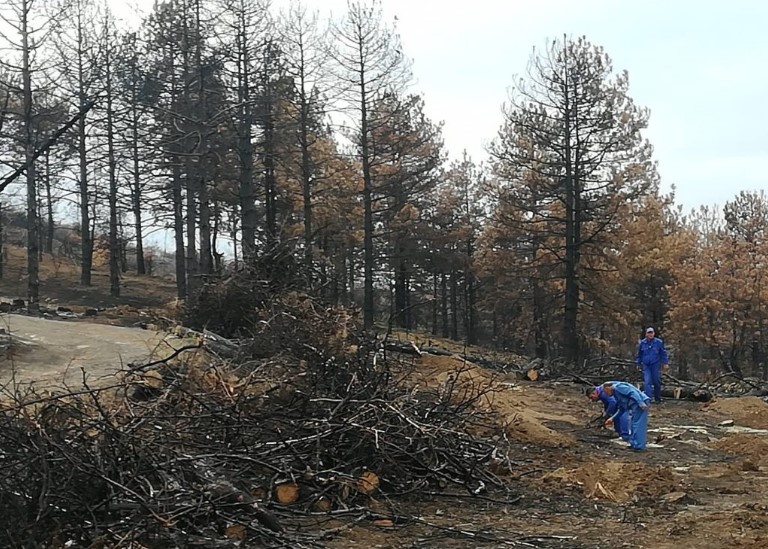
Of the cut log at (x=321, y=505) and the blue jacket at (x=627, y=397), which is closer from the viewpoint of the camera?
the cut log at (x=321, y=505)

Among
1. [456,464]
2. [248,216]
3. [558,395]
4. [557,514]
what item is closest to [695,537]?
[557,514]

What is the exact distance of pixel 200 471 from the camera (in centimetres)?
564

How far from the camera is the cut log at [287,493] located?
20.2 ft

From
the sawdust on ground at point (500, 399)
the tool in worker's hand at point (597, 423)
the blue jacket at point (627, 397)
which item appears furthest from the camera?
the tool in worker's hand at point (597, 423)

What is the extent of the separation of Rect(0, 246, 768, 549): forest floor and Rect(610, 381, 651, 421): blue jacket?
47cm

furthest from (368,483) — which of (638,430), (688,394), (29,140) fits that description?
(29,140)

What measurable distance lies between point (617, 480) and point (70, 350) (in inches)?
293

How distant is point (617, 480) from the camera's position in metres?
7.65

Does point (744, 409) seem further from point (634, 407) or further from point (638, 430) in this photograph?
point (638, 430)

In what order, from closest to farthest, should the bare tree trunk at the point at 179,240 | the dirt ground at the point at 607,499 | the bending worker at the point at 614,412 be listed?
the dirt ground at the point at 607,499 → the bending worker at the point at 614,412 → the bare tree trunk at the point at 179,240

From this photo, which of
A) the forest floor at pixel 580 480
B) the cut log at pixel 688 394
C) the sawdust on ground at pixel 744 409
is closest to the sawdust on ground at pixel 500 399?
the forest floor at pixel 580 480

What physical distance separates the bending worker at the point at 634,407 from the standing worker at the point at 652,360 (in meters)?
4.81

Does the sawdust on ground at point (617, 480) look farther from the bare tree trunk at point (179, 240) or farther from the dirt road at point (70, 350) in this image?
the bare tree trunk at point (179, 240)

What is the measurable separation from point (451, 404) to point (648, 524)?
2.70 meters
